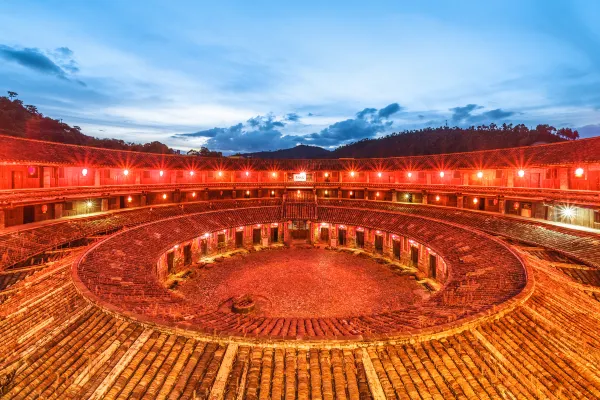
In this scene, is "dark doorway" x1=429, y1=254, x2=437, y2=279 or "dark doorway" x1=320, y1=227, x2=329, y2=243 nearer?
"dark doorway" x1=429, y1=254, x2=437, y2=279

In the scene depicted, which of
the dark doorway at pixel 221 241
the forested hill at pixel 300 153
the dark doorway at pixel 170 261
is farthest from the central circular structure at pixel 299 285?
the forested hill at pixel 300 153

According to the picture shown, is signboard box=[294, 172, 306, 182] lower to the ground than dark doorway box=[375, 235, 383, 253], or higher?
higher

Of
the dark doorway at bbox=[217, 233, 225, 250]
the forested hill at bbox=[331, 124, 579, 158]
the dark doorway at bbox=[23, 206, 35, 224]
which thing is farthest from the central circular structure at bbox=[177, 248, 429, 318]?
the forested hill at bbox=[331, 124, 579, 158]

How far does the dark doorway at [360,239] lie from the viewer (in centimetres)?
3574

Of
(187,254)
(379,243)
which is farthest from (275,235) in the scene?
(379,243)

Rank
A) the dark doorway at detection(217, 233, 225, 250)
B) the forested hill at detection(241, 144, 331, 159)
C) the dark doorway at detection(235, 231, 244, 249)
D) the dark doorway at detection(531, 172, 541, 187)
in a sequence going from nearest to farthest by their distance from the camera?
the dark doorway at detection(531, 172, 541, 187) < the dark doorway at detection(217, 233, 225, 250) < the dark doorway at detection(235, 231, 244, 249) < the forested hill at detection(241, 144, 331, 159)

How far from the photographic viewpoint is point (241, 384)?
7.91 m

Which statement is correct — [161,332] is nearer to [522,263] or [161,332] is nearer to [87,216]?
[522,263]

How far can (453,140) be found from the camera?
285 feet

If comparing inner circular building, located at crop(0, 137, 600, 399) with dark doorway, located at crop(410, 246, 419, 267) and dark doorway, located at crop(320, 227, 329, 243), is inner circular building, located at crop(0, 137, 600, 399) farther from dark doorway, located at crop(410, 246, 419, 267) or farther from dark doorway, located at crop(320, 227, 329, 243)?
dark doorway, located at crop(320, 227, 329, 243)

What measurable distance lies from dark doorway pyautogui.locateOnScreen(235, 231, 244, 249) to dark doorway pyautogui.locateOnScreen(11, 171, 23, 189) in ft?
63.6

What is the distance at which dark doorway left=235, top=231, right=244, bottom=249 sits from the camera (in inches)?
1412

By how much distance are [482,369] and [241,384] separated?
21.2ft

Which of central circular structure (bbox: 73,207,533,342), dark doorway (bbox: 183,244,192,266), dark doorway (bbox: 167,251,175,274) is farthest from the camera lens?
dark doorway (bbox: 183,244,192,266)
